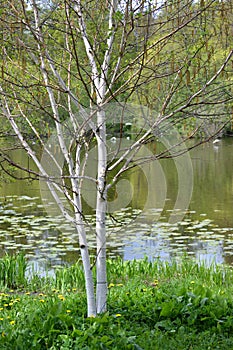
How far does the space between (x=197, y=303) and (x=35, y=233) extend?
6309 millimetres

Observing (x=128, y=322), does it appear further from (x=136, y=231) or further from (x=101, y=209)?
(x=136, y=231)

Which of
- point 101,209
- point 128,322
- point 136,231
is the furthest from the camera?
point 136,231

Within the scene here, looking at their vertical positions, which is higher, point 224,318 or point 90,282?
point 90,282

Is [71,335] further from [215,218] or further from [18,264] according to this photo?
[215,218]

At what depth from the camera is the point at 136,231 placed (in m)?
10.4

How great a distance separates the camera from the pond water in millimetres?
8727

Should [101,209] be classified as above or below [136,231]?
above

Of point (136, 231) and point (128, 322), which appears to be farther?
point (136, 231)

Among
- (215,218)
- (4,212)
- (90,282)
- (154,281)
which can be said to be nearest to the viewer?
(90,282)

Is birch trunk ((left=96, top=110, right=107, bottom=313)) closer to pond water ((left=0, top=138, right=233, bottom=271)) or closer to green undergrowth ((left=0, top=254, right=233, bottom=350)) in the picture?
green undergrowth ((left=0, top=254, right=233, bottom=350))

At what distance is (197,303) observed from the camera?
4.28 m

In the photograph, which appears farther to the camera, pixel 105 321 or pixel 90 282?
pixel 90 282

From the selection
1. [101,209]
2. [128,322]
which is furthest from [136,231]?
[101,209]

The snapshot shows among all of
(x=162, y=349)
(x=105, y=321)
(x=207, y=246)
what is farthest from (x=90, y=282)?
(x=207, y=246)
